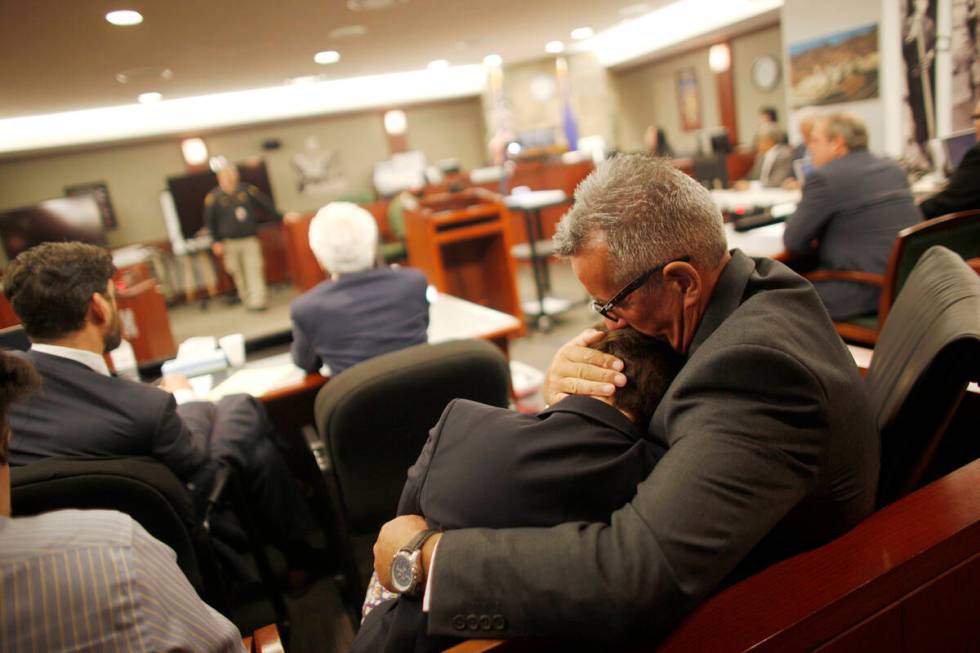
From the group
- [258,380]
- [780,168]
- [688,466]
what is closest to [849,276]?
[688,466]

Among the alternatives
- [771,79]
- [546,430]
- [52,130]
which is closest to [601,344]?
[546,430]

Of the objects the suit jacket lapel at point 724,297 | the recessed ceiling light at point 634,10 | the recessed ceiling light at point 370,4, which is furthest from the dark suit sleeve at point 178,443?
the recessed ceiling light at point 634,10

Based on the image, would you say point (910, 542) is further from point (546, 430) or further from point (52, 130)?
point (52, 130)

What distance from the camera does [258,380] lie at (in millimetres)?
2365

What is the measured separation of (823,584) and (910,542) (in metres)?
0.15

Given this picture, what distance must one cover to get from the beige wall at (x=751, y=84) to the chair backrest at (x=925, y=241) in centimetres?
721

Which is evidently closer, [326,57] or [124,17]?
[124,17]

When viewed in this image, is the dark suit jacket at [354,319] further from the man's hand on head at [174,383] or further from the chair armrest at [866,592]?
the chair armrest at [866,592]

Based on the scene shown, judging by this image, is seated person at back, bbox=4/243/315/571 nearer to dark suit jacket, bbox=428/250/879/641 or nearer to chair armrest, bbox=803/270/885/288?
dark suit jacket, bbox=428/250/879/641

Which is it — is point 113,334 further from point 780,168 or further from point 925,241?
point 780,168

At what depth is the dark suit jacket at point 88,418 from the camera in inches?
56.5

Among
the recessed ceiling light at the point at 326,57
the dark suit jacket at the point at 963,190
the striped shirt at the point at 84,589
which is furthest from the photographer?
the recessed ceiling light at the point at 326,57

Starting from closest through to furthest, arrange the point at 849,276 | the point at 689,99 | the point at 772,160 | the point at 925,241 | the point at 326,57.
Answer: the point at 925,241, the point at 849,276, the point at 772,160, the point at 326,57, the point at 689,99

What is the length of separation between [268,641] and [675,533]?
760 millimetres
